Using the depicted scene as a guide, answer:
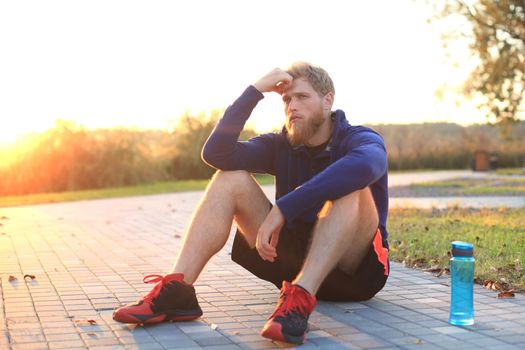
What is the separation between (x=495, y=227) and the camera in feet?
28.6

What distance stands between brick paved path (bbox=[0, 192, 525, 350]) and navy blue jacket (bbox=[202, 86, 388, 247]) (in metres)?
0.57

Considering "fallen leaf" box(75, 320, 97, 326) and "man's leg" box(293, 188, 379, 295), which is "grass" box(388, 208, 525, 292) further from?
"fallen leaf" box(75, 320, 97, 326)

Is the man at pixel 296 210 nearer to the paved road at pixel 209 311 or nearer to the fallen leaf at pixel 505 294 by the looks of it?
the paved road at pixel 209 311

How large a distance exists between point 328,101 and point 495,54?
18.4 metres

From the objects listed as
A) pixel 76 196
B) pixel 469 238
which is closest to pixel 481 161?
pixel 76 196

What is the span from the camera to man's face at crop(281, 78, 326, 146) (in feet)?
14.2

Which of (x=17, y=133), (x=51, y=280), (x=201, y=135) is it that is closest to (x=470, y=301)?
(x=51, y=280)

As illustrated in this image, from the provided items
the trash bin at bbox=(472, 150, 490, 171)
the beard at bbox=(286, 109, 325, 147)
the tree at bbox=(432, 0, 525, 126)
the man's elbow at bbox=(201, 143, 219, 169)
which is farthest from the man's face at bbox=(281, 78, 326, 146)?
the trash bin at bbox=(472, 150, 490, 171)

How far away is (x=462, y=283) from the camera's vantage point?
395 cm

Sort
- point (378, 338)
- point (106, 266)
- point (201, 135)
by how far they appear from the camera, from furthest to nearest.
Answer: point (201, 135)
point (106, 266)
point (378, 338)

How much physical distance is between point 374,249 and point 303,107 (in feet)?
2.88

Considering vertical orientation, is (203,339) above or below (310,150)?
below

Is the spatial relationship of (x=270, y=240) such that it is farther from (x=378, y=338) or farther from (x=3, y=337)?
(x=3, y=337)

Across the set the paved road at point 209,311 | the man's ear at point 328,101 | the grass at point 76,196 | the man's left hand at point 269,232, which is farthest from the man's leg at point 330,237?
the grass at point 76,196
